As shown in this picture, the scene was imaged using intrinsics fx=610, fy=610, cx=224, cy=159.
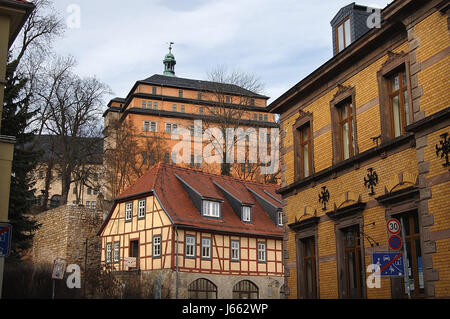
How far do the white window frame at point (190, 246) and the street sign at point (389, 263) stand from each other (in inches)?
961

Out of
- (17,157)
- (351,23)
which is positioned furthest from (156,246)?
(351,23)

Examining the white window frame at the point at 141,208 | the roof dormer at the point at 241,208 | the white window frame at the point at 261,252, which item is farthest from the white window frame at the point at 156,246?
the white window frame at the point at 261,252

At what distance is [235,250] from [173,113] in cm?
5040

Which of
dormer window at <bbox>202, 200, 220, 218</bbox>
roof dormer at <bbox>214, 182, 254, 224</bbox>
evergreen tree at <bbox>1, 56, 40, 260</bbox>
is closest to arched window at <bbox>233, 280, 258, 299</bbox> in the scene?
roof dormer at <bbox>214, 182, 254, 224</bbox>

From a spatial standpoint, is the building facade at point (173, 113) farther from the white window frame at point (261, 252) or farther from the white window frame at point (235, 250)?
the white window frame at point (235, 250)

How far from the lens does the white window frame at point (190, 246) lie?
118ft

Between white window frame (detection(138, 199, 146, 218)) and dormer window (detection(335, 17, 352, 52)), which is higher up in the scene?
dormer window (detection(335, 17, 352, 52))

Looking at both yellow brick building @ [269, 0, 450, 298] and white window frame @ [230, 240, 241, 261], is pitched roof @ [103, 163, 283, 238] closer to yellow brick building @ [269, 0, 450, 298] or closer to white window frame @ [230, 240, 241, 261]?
white window frame @ [230, 240, 241, 261]

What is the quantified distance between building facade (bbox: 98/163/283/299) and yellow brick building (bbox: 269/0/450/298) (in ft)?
47.7

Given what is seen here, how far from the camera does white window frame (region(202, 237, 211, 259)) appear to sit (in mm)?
36875

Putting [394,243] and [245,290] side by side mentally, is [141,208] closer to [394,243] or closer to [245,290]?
[245,290]

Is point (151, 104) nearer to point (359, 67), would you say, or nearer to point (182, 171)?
point (182, 171)
